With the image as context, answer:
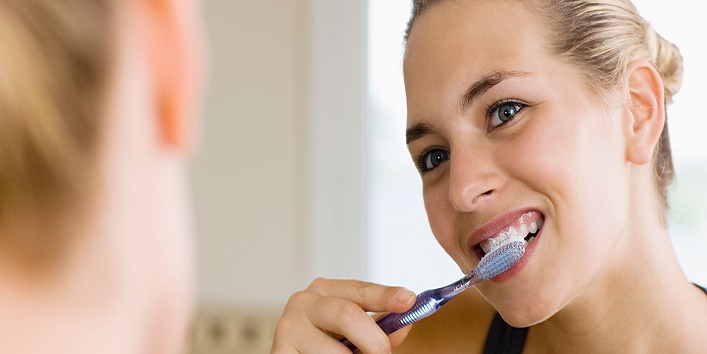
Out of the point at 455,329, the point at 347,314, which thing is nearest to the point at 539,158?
the point at 347,314

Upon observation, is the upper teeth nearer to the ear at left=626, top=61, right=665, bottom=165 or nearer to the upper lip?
the upper lip

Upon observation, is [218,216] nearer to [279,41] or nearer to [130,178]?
[279,41]

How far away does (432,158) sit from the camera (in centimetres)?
81

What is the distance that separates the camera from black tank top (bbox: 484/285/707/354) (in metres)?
0.94

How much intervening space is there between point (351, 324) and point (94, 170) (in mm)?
574

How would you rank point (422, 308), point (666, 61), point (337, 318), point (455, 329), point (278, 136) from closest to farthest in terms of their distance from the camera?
point (422, 308) → point (337, 318) → point (666, 61) → point (455, 329) → point (278, 136)

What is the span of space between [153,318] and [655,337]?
2.47 ft

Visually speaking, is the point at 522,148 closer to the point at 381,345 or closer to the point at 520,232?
the point at 520,232

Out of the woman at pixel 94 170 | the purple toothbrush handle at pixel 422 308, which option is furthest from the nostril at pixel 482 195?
the woman at pixel 94 170

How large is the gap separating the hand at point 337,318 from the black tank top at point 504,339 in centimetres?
23

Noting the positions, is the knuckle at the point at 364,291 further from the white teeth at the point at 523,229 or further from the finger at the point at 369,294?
the white teeth at the point at 523,229

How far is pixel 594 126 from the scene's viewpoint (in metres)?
0.74

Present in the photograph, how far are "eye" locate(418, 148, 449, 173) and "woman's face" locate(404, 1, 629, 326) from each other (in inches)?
1.1

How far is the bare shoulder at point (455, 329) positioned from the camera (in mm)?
972
